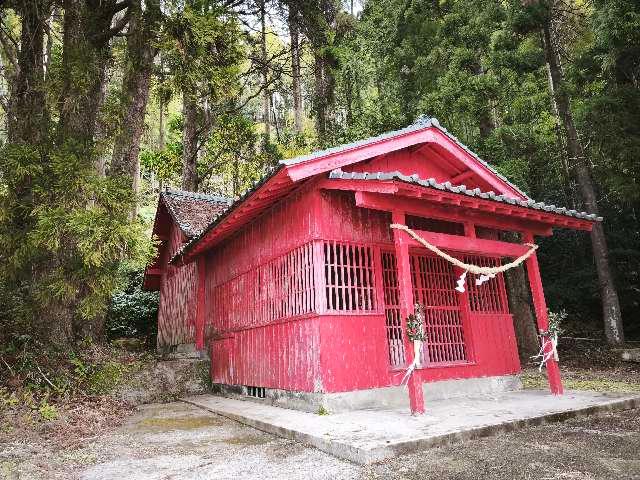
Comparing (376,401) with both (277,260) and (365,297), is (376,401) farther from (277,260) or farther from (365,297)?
(277,260)

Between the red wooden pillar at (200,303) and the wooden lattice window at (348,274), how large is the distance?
5.51 m

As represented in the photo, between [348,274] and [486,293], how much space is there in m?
3.27

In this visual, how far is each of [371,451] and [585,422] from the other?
10.2 feet

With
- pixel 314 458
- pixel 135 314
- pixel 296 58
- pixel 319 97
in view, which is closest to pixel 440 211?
pixel 314 458

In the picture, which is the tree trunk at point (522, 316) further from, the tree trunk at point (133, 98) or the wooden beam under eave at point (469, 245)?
the tree trunk at point (133, 98)

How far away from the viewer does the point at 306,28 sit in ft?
51.6

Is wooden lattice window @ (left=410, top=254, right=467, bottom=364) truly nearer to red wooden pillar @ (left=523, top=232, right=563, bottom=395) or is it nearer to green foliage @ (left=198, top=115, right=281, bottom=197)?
red wooden pillar @ (left=523, top=232, right=563, bottom=395)

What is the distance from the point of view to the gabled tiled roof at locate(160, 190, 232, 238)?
12.5 m

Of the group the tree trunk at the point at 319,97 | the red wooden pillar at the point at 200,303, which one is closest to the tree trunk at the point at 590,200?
the tree trunk at the point at 319,97

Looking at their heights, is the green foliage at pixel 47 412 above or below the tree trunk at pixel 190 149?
below

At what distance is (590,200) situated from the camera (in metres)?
13.9

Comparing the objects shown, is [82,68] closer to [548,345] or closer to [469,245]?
[469,245]

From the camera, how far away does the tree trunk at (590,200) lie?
13.5 metres

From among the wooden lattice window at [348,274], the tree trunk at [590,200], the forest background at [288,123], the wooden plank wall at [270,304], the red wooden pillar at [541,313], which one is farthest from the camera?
the tree trunk at [590,200]
